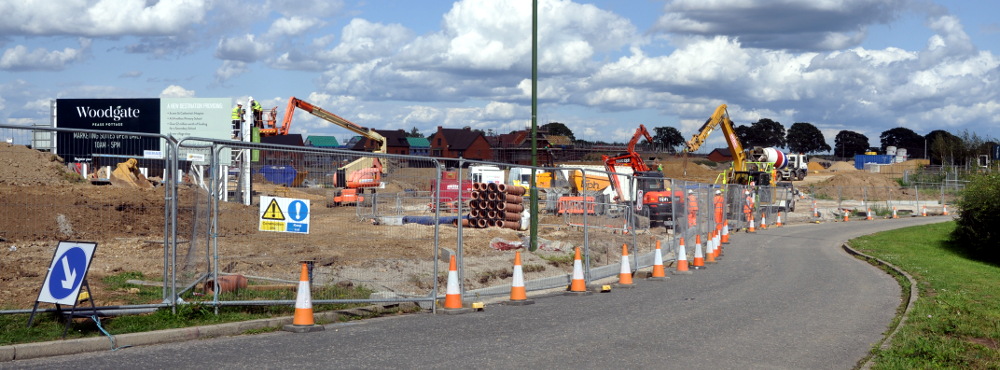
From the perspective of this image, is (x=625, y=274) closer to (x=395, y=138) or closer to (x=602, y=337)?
(x=602, y=337)

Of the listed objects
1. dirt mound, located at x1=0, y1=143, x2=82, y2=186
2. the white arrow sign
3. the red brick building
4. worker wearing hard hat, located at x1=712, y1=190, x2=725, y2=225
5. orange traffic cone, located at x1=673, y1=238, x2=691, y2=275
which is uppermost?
the red brick building

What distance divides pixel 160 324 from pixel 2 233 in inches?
79.2

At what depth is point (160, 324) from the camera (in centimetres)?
964

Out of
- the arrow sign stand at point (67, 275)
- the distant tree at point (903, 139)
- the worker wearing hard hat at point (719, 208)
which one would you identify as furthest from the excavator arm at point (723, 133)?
the distant tree at point (903, 139)

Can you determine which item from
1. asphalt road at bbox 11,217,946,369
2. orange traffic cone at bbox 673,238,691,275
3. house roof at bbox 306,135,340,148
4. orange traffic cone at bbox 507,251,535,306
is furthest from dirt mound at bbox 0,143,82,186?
house roof at bbox 306,135,340,148

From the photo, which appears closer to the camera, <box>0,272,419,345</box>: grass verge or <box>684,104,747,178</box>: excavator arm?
<box>0,272,419,345</box>: grass verge

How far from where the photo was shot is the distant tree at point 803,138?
16912cm

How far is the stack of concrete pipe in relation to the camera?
20.1 m

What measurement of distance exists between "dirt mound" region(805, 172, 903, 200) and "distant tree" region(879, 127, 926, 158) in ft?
347

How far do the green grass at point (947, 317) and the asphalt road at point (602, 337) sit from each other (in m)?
0.47

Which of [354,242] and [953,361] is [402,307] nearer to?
[354,242]

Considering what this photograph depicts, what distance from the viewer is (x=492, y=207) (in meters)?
21.5

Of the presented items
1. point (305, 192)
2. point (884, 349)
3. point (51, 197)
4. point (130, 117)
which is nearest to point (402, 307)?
point (305, 192)

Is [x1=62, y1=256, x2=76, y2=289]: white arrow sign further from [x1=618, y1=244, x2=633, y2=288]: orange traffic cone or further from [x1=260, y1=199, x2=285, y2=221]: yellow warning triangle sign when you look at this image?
[x1=618, y1=244, x2=633, y2=288]: orange traffic cone
